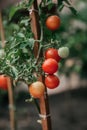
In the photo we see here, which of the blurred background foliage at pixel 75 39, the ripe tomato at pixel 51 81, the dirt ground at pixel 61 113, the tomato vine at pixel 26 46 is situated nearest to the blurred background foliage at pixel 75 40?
the blurred background foliage at pixel 75 39

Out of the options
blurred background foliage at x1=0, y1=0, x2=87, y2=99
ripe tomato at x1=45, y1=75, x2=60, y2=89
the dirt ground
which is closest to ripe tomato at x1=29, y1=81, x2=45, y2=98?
ripe tomato at x1=45, y1=75, x2=60, y2=89

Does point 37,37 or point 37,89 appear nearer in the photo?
point 37,89

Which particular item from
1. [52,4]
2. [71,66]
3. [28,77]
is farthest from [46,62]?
[71,66]

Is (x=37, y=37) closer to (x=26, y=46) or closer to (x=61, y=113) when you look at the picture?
(x=26, y=46)

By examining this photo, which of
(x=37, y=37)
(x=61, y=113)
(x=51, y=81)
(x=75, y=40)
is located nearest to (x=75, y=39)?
(x=75, y=40)

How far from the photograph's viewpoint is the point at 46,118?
155 centimetres

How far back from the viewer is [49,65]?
1.40 m

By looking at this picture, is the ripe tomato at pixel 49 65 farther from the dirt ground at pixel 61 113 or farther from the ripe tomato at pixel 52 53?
the dirt ground at pixel 61 113

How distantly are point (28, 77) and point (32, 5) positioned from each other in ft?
0.93

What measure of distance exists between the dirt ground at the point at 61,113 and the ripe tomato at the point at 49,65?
2.12m

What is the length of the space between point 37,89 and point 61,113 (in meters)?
3.13

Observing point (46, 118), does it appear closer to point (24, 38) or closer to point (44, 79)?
point (44, 79)

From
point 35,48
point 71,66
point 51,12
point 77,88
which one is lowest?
point 77,88

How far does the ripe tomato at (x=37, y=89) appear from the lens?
1409 millimetres
